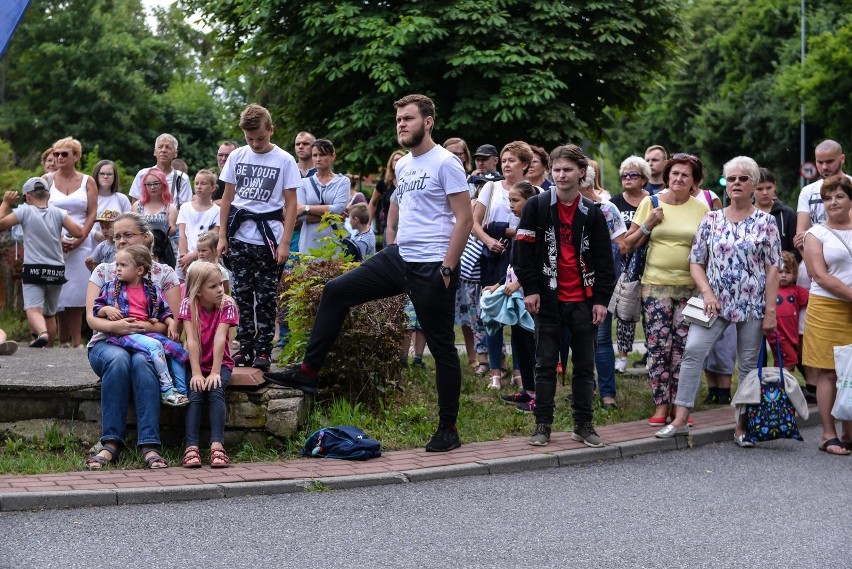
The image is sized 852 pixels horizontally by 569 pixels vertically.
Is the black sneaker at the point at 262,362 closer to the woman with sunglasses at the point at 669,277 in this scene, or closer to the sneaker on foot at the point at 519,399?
the sneaker on foot at the point at 519,399

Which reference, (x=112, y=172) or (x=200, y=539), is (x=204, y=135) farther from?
(x=200, y=539)

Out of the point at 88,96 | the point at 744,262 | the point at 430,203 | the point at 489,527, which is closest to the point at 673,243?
the point at 744,262

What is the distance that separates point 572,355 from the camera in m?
8.34

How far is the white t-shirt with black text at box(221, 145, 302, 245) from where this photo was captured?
849 centimetres

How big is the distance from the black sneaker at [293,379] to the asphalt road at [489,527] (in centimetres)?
134

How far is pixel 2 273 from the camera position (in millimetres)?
14812

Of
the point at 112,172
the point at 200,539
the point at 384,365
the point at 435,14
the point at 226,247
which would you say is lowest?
the point at 200,539

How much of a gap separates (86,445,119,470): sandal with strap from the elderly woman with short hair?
13.2ft

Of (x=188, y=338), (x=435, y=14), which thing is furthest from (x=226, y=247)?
(x=435, y=14)

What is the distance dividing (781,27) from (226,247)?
49654mm

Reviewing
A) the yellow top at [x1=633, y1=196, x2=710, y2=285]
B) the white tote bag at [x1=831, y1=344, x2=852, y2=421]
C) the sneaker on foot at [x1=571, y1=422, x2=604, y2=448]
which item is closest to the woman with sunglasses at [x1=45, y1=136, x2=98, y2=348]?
the sneaker on foot at [x1=571, y1=422, x2=604, y2=448]

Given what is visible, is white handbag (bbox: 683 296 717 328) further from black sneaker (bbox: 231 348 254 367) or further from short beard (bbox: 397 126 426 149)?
black sneaker (bbox: 231 348 254 367)

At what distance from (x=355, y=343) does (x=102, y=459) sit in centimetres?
221

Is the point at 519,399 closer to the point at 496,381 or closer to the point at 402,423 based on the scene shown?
the point at 496,381
